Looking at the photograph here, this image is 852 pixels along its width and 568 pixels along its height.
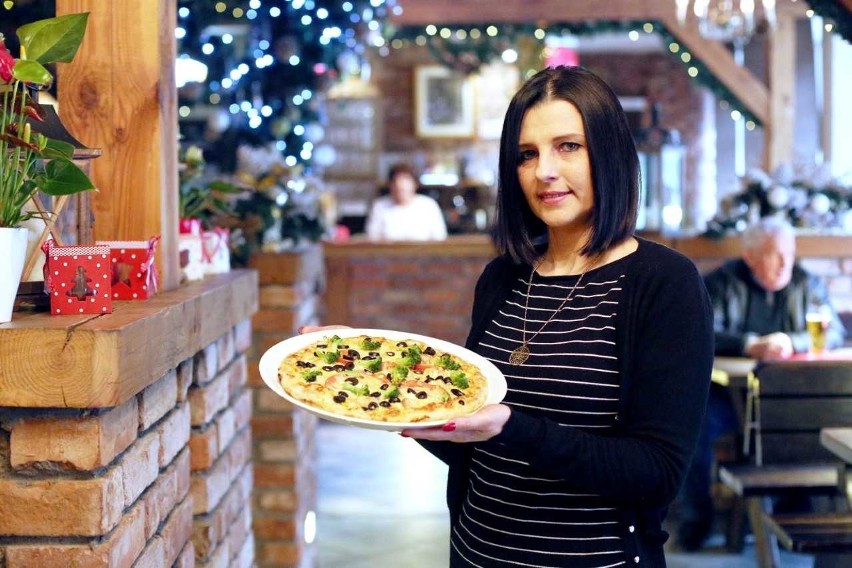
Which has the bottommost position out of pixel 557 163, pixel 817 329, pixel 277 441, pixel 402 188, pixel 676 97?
pixel 277 441

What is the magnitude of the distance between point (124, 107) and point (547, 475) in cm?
96

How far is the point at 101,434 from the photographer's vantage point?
141 centimetres

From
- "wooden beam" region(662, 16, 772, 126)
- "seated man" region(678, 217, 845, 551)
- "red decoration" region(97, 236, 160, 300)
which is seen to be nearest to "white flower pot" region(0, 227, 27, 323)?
"red decoration" region(97, 236, 160, 300)

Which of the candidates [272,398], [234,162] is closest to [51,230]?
[272,398]

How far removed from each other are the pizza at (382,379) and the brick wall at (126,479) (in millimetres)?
250

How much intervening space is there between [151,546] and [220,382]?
0.66 metres

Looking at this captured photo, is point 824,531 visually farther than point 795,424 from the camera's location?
No

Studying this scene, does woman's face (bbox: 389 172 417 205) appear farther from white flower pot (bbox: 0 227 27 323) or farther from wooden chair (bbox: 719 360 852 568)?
white flower pot (bbox: 0 227 27 323)

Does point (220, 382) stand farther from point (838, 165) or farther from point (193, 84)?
point (838, 165)

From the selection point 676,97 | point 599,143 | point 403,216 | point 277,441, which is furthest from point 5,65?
point 676,97

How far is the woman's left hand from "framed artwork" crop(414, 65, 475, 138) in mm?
9741

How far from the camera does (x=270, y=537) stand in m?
3.62

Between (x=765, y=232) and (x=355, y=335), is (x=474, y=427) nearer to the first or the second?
(x=355, y=335)

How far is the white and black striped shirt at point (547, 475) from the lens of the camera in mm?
1677
